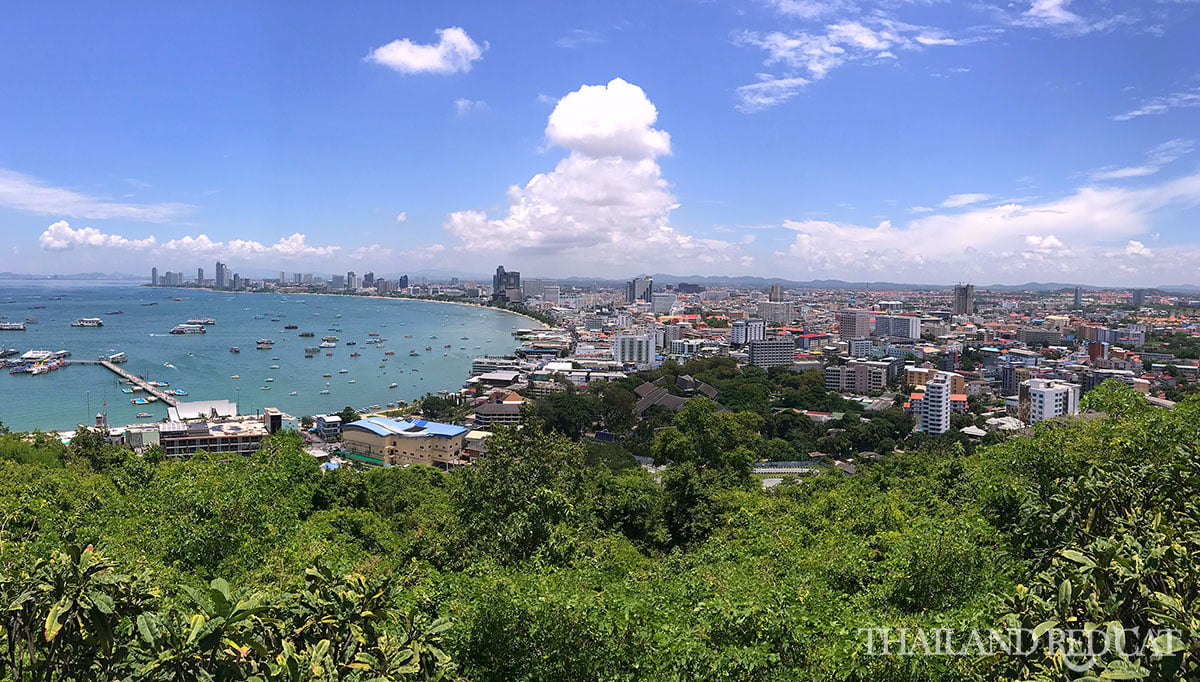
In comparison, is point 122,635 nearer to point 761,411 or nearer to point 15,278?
point 761,411

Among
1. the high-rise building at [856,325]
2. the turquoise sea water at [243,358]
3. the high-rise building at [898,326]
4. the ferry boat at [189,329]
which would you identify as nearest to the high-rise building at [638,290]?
the turquoise sea water at [243,358]

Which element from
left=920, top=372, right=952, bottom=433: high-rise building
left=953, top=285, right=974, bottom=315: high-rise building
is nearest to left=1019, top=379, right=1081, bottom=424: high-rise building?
left=920, top=372, right=952, bottom=433: high-rise building

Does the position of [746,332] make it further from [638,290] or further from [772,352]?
[638,290]

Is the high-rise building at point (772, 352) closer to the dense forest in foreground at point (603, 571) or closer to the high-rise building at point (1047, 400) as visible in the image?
the high-rise building at point (1047, 400)

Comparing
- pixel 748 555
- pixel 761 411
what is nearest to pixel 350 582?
pixel 748 555

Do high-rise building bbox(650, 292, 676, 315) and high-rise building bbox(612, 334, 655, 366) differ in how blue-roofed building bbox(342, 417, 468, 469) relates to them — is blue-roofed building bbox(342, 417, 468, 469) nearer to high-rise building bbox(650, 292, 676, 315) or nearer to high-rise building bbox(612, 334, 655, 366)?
high-rise building bbox(612, 334, 655, 366)

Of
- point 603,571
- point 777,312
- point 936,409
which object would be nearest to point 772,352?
point 936,409
